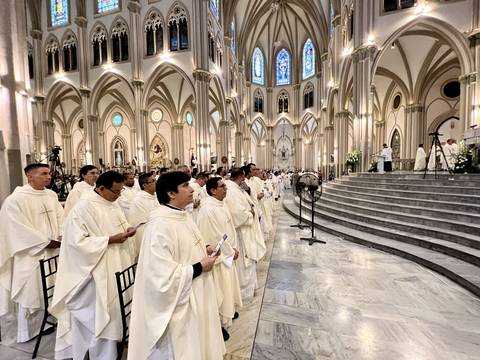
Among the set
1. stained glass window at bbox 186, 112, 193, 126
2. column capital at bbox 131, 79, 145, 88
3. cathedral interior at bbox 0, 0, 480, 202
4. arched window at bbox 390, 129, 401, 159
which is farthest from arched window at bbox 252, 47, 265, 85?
arched window at bbox 390, 129, 401, 159

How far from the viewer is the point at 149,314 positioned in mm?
1690

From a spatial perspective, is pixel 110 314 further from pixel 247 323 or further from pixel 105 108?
pixel 105 108

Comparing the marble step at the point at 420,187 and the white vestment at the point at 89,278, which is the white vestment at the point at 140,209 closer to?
the white vestment at the point at 89,278

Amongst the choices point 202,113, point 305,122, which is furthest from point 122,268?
point 305,122

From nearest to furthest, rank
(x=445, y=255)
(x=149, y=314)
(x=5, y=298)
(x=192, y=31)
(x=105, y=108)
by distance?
(x=149, y=314), (x=5, y=298), (x=445, y=255), (x=192, y=31), (x=105, y=108)

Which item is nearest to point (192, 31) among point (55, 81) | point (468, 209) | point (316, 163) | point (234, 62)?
point (234, 62)

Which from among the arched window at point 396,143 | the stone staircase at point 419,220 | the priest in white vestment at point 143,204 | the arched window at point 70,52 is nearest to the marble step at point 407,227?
the stone staircase at point 419,220

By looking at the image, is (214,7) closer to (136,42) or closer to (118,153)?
(136,42)

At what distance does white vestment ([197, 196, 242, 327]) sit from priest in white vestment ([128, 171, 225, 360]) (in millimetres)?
615

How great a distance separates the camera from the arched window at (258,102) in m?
32.1

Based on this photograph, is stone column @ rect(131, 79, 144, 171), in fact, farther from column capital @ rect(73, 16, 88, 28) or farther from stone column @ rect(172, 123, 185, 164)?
stone column @ rect(172, 123, 185, 164)

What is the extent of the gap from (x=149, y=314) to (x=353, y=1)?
58.4 ft

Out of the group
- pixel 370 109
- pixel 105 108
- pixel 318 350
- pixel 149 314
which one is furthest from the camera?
pixel 105 108

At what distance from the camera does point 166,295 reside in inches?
65.2
